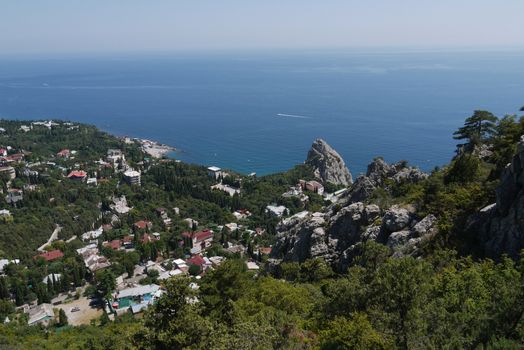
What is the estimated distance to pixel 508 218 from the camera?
50.9ft

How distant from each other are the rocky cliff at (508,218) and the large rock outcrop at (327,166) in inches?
1942

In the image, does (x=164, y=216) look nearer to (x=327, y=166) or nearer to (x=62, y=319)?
(x=62, y=319)

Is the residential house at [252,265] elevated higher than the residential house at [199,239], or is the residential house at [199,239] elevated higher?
the residential house at [252,265]

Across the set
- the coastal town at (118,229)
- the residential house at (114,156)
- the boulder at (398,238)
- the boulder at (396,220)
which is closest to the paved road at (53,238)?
the coastal town at (118,229)

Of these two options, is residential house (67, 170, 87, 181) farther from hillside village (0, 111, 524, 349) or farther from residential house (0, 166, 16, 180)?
residential house (0, 166, 16, 180)

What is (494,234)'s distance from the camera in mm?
16016

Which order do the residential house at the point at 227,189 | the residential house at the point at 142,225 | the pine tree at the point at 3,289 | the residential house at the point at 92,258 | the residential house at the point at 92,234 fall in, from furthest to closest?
1. the residential house at the point at 227,189
2. the residential house at the point at 142,225
3. the residential house at the point at 92,234
4. the residential house at the point at 92,258
5. the pine tree at the point at 3,289

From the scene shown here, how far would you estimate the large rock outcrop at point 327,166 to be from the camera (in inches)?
2630

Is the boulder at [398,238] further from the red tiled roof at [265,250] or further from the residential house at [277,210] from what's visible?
the residential house at [277,210]

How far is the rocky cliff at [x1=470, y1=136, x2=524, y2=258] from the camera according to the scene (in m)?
14.9

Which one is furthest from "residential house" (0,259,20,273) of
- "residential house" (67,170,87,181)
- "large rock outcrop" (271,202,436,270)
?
"residential house" (67,170,87,181)

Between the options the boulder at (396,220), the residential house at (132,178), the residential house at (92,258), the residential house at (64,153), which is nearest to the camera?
the boulder at (396,220)

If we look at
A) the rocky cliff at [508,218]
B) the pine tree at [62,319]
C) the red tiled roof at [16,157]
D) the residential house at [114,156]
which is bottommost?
the pine tree at [62,319]

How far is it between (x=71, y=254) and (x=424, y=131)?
240 ft
